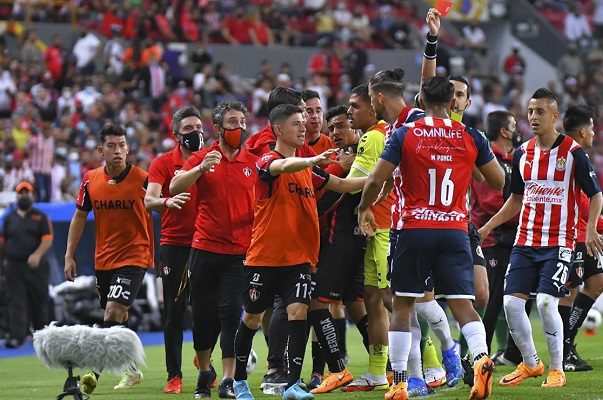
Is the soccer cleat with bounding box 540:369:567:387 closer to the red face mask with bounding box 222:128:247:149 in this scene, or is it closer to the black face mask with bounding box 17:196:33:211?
the red face mask with bounding box 222:128:247:149

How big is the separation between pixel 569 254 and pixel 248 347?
9.03 feet

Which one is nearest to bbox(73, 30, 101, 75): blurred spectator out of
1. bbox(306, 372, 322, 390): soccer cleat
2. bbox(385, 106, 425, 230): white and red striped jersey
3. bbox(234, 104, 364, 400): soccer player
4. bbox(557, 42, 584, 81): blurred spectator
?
bbox(557, 42, 584, 81): blurred spectator

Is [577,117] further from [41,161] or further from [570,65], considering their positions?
[570,65]

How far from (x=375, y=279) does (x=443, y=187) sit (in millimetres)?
1778

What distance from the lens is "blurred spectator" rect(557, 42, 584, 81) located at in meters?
35.4

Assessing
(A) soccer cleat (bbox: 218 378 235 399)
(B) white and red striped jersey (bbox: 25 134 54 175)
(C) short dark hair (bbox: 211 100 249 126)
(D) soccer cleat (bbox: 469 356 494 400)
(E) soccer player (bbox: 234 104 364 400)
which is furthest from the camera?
(B) white and red striped jersey (bbox: 25 134 54 175)

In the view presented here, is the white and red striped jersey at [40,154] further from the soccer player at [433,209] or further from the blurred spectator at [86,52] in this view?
the soccer player at [433,209]

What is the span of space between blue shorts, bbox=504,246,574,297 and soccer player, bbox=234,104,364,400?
163 cm

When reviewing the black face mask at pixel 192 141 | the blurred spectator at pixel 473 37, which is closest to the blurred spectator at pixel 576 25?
the blurred spectator at pixel 473 37

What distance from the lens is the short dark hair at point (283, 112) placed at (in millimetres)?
9852

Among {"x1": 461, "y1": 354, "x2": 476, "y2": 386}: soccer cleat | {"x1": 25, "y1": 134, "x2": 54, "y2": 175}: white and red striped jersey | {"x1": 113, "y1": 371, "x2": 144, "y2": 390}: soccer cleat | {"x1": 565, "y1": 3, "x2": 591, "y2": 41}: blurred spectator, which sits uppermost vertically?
{"x1": 565, "y1": 3, "x2": 591, "y2": 41}: blurred spectator

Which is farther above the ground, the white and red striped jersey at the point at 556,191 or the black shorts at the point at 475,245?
the white and red striped jersey at the point at 556,191

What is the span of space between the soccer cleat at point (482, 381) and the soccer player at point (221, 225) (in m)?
2.39

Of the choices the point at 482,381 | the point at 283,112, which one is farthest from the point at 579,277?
the point at 283,112
